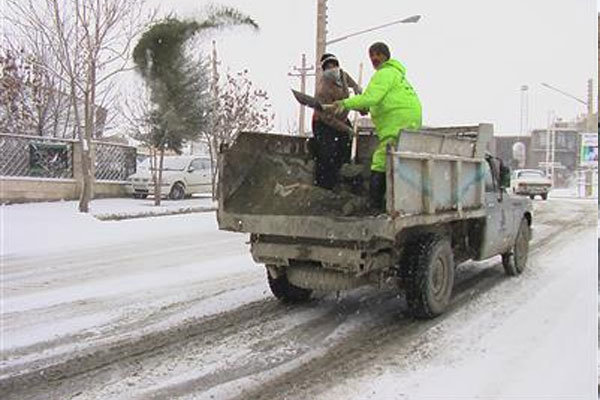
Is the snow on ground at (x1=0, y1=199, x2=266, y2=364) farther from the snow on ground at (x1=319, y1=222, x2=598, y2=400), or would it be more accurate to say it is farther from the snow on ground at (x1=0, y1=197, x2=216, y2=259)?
the snow on ground at (x1=319, y1=222, x2=598, y2=400)

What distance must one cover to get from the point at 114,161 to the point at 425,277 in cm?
1796

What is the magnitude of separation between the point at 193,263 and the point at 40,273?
2103 mm

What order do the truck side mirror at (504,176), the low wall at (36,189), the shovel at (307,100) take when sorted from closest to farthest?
the shovel at (307,100) → the truck side mirror at (504,176) → the low wall at (36,189)

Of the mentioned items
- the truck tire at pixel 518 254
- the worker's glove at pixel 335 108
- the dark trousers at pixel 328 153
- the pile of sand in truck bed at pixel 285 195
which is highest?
the worker's glove at pixel 335 108

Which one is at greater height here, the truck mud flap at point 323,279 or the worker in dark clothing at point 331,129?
the worker in dark clothing at point 331,129

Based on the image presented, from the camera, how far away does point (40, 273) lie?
9555 millimetres

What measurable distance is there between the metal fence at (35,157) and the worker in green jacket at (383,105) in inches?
557

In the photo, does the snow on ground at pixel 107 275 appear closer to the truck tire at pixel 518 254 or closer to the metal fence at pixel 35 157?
the truck tire at pixel 518 254

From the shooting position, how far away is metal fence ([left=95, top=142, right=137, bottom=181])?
73.2 feet

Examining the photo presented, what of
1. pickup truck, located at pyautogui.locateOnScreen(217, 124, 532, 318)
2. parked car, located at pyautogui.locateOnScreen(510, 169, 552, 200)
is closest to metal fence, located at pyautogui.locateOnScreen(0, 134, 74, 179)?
pickup truck, located at pyautogui.locateOnScreen(217, 124, 532, 318)

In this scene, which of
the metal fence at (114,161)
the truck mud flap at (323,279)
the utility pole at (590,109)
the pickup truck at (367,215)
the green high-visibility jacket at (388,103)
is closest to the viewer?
the pickup truck at (367,215)

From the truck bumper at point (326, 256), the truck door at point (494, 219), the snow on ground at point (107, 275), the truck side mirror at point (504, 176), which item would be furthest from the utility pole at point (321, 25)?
the truck bumper at point (326, 256)

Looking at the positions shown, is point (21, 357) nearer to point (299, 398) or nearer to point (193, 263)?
point (299, 398)

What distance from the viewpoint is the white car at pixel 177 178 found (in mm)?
23188
